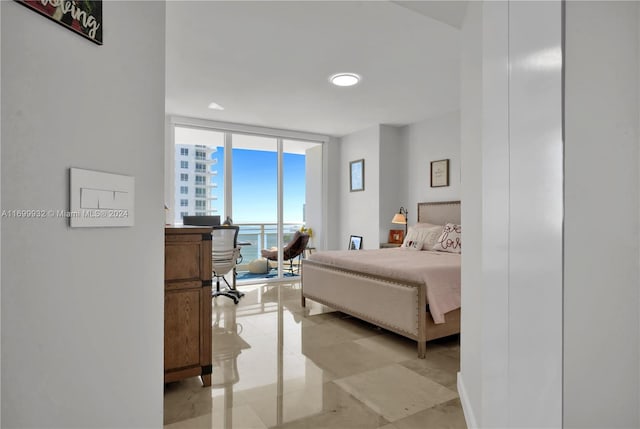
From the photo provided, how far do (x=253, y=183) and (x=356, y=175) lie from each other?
1798 millimetres

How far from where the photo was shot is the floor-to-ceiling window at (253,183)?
18.1 feet

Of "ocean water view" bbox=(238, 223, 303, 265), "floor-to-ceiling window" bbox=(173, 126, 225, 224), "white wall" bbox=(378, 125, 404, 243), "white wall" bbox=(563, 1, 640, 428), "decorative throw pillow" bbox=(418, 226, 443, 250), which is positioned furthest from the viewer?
"ocean water view" bbox=(238, 223, 303, 265)

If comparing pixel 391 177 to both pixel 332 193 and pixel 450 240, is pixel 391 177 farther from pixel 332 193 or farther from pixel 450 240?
pixel 450 240

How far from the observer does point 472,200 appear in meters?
1.88

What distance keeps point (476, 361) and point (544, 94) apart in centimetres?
178

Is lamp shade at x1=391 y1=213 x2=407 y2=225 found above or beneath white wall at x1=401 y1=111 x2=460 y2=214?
beneath

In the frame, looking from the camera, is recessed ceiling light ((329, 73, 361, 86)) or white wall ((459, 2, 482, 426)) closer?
white wall ((459, 2, 482, 426))

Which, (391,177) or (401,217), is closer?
(401,217)

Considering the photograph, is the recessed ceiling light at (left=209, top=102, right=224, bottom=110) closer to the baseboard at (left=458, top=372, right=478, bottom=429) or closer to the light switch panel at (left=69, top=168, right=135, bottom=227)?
Answer: the baseboard at (left=458, top=372, right=478, bottom=429)

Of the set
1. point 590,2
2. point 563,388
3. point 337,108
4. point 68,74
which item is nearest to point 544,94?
point 590,2

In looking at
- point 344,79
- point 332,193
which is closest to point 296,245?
point 332,193

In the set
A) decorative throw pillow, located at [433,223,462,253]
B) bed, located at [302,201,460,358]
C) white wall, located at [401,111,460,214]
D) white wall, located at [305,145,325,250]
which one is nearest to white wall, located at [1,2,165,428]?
bed, located at [302,201,460,358]

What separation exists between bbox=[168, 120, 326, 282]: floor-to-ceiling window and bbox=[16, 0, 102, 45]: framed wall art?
488cm

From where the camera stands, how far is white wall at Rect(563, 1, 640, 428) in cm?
18
